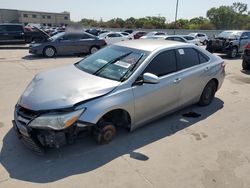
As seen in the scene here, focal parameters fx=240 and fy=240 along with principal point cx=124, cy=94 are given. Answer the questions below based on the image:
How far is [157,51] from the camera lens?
4.23m

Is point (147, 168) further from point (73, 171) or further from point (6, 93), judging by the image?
point (6, 93)

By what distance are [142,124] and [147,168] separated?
1011 millimetres

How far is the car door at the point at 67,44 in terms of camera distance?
13211mm

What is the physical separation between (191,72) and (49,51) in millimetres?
9963

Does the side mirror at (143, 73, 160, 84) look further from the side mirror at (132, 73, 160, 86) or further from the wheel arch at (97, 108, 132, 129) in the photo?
the wheel arch at (97, 108, 132, 129)

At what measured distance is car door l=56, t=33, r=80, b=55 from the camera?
13.2 m

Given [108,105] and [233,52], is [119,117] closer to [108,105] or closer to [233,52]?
[108,105]

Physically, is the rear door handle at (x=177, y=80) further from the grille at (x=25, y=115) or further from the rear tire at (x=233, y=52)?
the rear tire at (x=233, y=52)

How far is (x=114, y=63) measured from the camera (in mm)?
4152

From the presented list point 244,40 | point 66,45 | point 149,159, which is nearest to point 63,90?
point 149,159

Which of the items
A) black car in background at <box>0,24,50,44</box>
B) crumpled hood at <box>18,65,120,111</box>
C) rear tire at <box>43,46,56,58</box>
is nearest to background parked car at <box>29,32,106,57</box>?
rear tire at <box>43,46,56,58</box>

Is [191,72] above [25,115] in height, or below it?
above

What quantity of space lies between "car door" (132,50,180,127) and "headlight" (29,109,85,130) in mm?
1089

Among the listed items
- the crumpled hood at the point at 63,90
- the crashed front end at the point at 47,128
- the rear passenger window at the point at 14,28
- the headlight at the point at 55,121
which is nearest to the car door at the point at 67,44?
the rear passenger window at the point at 14,28
